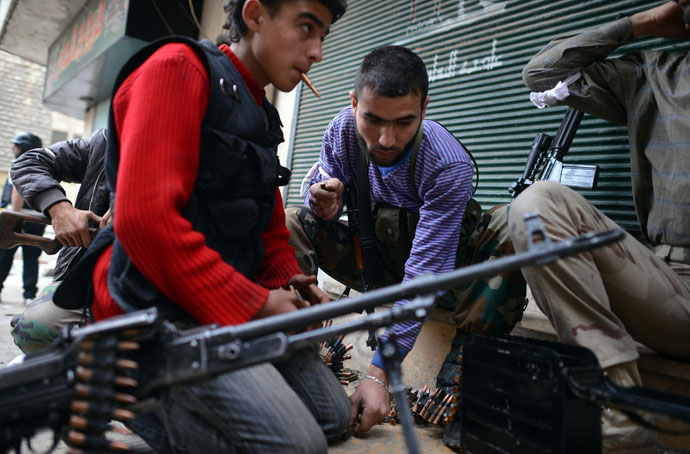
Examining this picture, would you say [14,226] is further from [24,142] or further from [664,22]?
[24,142]

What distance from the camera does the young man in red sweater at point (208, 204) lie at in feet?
4.35

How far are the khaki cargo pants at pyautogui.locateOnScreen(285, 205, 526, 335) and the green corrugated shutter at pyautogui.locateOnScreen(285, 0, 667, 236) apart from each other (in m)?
0.98

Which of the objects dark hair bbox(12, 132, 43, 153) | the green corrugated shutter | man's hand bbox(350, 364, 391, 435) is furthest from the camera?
dark hair bbox(12, 132, 43, 153)

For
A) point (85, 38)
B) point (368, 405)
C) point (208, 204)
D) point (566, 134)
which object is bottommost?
point (368, 405)

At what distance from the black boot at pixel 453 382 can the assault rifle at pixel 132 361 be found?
1.09 m

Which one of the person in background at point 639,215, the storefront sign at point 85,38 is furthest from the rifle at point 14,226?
the storefront sign at point 85,38

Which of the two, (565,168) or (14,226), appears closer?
(14,226)

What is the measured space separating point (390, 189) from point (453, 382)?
1.14 meters

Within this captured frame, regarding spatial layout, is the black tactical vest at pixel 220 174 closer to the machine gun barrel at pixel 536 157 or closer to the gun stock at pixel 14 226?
the gun stock at pixel 14 226

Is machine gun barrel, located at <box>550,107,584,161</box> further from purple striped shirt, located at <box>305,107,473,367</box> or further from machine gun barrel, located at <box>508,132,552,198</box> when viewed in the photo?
purple striped shirt, located at <box>305,107,473,367</box>

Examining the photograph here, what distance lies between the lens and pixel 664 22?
2459 millimetres

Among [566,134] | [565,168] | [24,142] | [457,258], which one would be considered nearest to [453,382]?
[457,258]

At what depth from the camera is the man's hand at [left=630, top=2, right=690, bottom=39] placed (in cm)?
243

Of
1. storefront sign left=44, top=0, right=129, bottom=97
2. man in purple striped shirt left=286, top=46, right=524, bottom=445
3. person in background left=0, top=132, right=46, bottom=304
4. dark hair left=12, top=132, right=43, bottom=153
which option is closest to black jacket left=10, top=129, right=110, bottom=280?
man in purple striped shirt left=286, top=46, right=524, bottom=445
